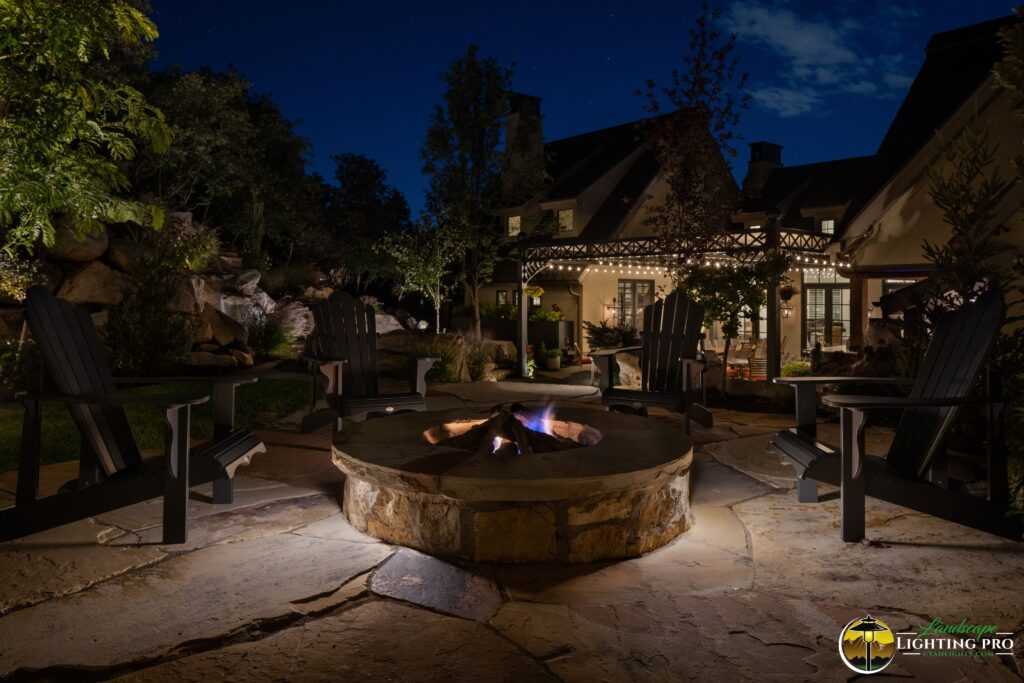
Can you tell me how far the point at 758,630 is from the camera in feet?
7.09

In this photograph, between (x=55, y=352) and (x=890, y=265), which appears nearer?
(x=55, y=352)

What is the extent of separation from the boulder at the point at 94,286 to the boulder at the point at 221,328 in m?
1.26

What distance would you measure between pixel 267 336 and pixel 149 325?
3.32 m

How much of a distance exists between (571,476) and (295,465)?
98.5 inches

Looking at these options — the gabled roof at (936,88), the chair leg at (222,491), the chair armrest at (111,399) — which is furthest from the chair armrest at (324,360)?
the gabled roof at (936,88)

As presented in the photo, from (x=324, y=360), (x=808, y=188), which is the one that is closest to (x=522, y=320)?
(x=808, y=188)

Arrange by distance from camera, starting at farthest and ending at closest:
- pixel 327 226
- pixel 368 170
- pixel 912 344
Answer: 1. pixel 368 170
2. pixel 327 226
3. pixel 912 344

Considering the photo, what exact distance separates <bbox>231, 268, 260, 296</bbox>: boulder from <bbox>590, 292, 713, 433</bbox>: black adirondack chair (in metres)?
10.9

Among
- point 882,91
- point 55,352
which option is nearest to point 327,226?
point 55,352

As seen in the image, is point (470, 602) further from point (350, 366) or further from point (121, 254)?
point (121, 254)

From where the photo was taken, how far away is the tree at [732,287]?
870 centimetres

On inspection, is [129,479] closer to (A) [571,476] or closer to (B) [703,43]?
(A) [571,476]

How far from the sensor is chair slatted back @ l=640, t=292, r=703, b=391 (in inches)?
213

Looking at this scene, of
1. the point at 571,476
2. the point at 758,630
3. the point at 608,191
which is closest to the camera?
the point at 758,630
